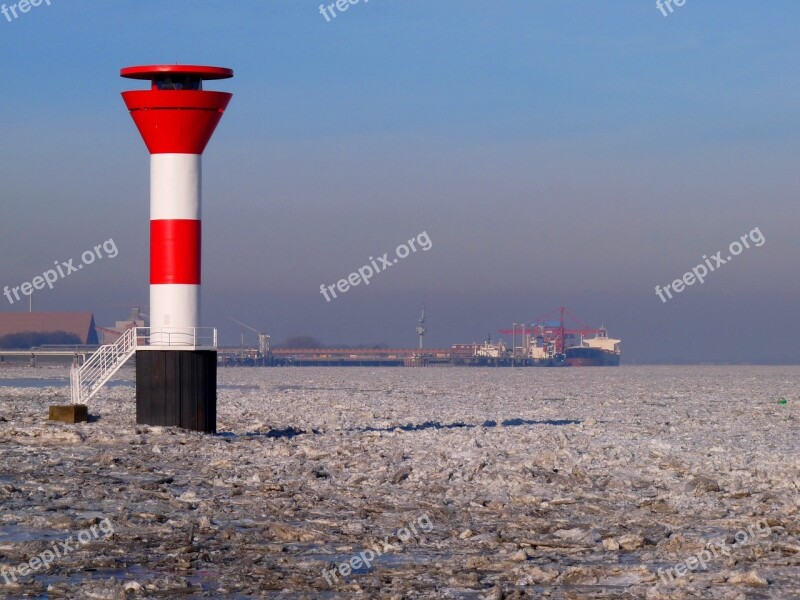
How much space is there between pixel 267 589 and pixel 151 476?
776cm

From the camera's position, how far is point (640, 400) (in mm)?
45219

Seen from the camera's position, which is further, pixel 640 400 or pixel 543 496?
pixel 640 400

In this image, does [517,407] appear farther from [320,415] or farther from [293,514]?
[293,514]

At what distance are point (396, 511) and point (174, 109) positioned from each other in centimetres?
1142

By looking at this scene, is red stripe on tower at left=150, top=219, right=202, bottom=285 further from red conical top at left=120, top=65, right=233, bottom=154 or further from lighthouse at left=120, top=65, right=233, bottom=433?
red conical top at left=120, top=65, right=233, bottom=154

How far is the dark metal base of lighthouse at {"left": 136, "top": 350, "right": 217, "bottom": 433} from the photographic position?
79.9ft

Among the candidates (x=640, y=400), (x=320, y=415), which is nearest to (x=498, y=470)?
(x=320, y=415)

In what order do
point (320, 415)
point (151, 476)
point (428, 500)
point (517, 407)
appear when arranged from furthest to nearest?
point (517, 407) < point (320, 415) < point (151, 476) < point (428, 500)

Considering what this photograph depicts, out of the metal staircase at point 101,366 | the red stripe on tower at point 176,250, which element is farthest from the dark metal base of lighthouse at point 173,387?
the red stripe on tower at point 176,250

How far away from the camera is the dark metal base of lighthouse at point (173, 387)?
24344 millimetres

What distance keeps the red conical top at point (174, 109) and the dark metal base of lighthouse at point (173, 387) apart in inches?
166

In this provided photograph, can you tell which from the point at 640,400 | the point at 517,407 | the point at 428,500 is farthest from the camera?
the point at 640,400

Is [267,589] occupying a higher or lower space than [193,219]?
lower

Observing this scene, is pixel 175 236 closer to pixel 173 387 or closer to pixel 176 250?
pixel 176 250
